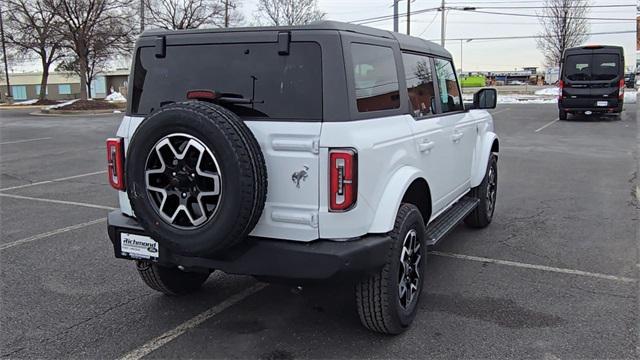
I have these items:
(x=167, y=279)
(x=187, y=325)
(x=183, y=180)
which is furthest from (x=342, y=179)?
(x=167, y=279)

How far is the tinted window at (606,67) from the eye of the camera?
19.8 m

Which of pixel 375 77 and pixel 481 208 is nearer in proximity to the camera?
pixel 375 77

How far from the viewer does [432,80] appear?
4.81 meters

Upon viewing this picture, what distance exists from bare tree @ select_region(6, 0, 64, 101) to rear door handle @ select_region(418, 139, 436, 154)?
32.9 m

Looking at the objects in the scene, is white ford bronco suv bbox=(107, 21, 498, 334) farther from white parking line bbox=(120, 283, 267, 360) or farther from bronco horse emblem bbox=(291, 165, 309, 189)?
white parking line bbox=(120, 283, 267, 360)

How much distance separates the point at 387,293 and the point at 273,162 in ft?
3.48

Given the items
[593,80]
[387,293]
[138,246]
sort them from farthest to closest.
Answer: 1. [593,80]
2. [138,246]
3. [387,293]

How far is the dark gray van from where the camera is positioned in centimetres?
1978

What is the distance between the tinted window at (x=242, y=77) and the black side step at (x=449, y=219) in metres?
1.55

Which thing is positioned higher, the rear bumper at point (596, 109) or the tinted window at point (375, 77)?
the tinted window at point (375, 77)

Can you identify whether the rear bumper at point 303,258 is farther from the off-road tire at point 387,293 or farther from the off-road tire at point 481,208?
the off-road tire at point 481,208

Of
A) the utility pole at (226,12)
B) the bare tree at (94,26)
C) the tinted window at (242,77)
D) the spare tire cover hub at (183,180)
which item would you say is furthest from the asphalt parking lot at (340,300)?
the utility pole at (226,12)

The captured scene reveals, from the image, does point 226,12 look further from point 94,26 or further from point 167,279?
point 167,279

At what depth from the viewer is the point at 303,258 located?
3127mm
